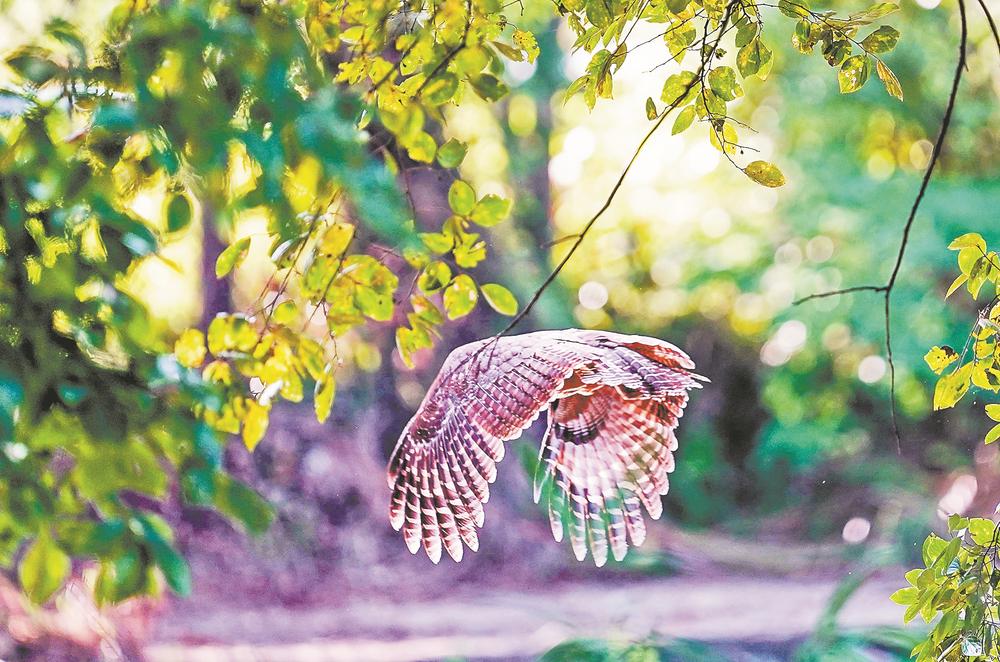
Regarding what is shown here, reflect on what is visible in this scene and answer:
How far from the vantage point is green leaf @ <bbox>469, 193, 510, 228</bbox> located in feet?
1.89

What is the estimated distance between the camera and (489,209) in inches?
22.8

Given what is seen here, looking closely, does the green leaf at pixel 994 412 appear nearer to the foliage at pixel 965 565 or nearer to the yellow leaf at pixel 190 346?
the foliage at pixel 965 565

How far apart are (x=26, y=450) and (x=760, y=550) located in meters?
1.90

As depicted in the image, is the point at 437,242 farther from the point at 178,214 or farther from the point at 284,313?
the point at 178,214

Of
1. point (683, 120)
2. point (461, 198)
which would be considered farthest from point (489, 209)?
point (683, 120)

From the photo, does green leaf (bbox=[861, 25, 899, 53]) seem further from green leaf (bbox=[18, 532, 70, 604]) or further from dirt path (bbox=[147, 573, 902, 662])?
dirt path (bbox=[147, 573, 902, 662])

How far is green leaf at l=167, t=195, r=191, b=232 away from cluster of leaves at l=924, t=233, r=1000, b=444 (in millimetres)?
415

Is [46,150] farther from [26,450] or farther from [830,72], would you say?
[830,72]

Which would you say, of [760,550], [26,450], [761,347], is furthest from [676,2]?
[761,347]

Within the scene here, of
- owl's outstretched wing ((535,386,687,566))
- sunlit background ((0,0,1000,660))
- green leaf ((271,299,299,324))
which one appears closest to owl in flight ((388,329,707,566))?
owl's outstretched wing ((535,386,687,566))

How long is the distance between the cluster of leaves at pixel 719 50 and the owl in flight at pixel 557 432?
144 mm

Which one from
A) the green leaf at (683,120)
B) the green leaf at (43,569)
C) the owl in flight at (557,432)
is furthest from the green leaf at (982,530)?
the green leaf at (43,569)

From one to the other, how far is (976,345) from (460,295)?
12.4 inches

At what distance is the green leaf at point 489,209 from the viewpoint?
22.7 inches
